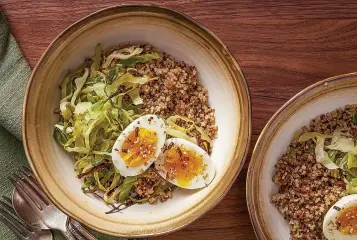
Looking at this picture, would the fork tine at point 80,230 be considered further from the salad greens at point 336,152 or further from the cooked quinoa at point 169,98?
the salad greens at point 336,152

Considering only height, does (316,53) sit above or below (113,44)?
below

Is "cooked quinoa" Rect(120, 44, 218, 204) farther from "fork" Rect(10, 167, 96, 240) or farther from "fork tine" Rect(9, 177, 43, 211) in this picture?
"fork tine" Rect(9, 177, 43, 211)

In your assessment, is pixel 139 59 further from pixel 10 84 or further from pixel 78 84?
pixel 10 84

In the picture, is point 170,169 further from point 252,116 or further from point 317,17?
point 317,17

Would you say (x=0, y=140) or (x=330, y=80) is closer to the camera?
(x=330, y=80)

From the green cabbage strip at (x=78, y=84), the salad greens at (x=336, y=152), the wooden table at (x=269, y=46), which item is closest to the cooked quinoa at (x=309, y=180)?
the salad greens at (x=336, y=152)

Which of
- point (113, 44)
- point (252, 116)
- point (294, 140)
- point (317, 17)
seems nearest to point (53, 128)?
point (113, 44)

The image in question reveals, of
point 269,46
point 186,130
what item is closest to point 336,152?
point 269,46
